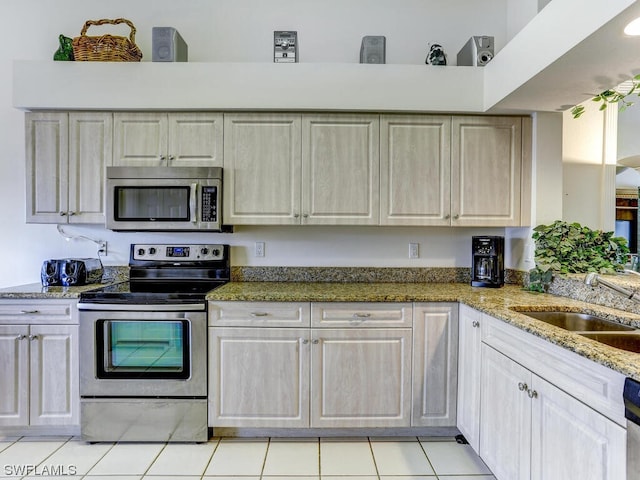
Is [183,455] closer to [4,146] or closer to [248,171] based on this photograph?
[248,171]

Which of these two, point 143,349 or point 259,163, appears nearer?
point 143,349

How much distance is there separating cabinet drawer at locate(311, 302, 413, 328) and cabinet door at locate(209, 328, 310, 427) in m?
0.13

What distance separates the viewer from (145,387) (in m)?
2.13

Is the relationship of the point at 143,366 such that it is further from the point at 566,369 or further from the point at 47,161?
the point at 566,369

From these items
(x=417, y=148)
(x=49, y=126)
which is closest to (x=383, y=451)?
(x=417, y=148)

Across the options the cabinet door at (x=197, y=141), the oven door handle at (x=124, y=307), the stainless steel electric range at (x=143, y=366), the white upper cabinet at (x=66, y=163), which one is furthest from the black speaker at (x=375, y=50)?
the oven door handle at (x=124, y=307)

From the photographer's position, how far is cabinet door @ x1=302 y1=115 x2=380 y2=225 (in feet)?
7.94

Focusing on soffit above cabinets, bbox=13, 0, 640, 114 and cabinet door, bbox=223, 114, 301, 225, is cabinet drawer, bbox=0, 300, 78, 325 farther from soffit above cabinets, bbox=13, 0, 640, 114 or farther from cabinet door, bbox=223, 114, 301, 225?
soffit above cabinets, bbox=13, 0, 640, 114

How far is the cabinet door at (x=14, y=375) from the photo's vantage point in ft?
7.04

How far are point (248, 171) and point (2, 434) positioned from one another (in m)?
2.18

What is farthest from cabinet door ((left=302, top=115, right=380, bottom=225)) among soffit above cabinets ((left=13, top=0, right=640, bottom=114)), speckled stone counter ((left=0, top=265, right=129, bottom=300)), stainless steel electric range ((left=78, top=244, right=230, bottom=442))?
speckled stone counter ((left=0, top=265, right=129, bottom=300))

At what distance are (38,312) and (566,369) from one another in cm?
265

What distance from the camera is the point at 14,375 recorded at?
7.04ft

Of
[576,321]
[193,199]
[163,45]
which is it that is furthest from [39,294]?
[576,321]
